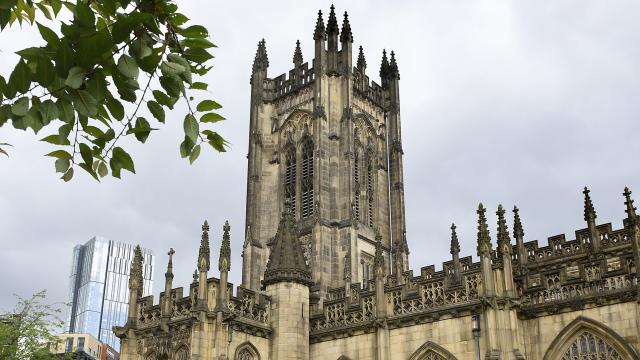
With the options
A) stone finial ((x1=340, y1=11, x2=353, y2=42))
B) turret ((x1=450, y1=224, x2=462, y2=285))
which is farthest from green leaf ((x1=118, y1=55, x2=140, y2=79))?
stone finial ((x1=340, y1=11, x2=353, y2=42))

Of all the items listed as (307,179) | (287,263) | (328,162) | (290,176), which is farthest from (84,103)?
(290,176)

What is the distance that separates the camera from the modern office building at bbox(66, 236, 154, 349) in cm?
17943

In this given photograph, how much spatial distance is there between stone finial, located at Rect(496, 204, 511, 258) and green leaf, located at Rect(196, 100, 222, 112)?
761 inches

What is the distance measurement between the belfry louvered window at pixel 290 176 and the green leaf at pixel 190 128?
49252 mm

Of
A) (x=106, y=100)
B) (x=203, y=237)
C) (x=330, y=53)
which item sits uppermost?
(x=330, y=53)

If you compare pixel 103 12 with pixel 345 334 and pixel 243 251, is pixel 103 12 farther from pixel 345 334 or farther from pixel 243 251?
pixel 243 251

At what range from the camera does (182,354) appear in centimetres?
2581

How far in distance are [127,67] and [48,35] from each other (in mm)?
477

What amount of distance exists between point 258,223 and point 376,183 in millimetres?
9490

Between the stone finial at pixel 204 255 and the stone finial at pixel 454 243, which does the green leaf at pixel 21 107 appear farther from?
the stone finial at pixel 454 243

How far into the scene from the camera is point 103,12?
4.92 m

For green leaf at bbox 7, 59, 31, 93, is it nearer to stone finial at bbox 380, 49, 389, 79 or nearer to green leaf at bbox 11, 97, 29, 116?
green leaf at bbox 11, 97, 29, 116

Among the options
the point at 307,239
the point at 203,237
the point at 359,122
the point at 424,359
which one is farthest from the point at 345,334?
the point at 359,122

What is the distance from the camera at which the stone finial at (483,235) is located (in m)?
23.3
